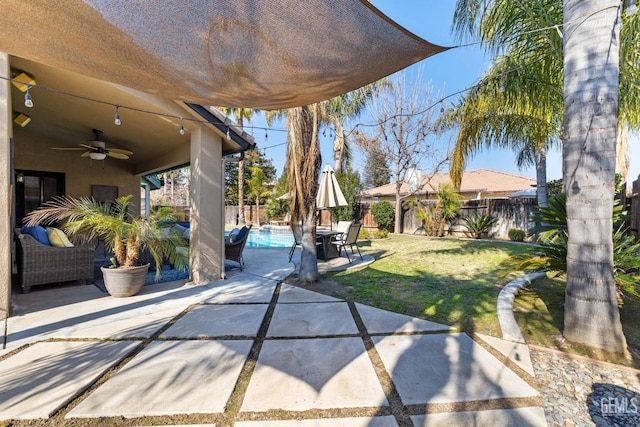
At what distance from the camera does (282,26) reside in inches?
79.0

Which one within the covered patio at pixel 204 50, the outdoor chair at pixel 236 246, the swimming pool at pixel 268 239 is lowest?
the swimming pool at pixel 268 239

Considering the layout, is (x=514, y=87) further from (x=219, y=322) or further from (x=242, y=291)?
(x=219, y=322)

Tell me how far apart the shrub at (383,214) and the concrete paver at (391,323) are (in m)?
11.4

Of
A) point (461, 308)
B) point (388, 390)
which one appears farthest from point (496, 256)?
point (388, 390)

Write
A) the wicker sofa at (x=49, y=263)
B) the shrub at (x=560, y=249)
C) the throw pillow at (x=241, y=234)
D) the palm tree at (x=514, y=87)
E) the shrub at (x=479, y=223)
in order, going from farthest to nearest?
1. the shrub at (x=479, y=223)
2. the throw pillow at (x=241, y=234)
3. the palm tree at (x=514, y=87)
4. the wicker sofa at (x=49, y=263)
5. the shrub at (x=560, y=249)

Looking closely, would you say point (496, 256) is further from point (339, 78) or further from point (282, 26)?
point (282, 26)

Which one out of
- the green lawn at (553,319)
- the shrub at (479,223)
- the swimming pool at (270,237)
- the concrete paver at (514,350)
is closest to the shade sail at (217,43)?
the concrete paver at (514,350)

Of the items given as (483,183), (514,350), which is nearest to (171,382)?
(514,350)

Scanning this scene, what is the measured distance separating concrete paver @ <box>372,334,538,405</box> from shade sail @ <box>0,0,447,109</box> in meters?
2.60

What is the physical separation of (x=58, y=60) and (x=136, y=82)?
543mm

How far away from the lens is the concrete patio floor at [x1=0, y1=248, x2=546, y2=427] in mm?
1895

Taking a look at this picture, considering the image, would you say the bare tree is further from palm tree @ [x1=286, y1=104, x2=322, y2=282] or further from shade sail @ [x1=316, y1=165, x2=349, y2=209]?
palm tree @ [x1=286, y1=104, x2=322, y2=282]

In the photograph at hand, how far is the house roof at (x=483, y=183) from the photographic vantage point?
18219 millimetres

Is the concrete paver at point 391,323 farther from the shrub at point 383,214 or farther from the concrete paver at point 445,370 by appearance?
the shrub at point 383,214
